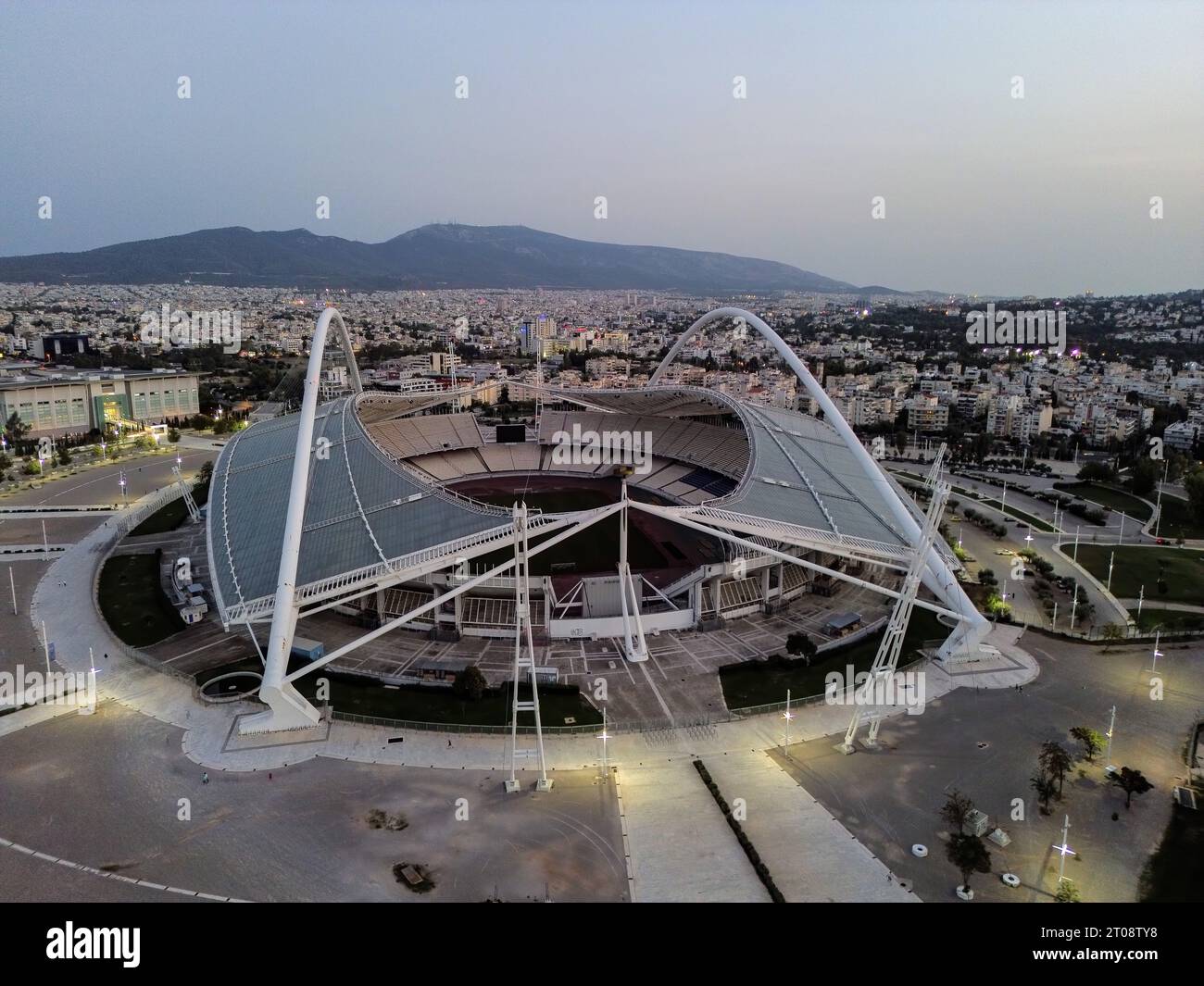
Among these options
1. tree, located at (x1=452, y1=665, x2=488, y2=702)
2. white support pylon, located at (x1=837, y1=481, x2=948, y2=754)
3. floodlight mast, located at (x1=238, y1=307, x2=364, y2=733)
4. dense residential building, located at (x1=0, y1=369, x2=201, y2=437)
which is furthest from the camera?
dense residential building, located at (x1=0, y1=369, x2=201, y2=437)

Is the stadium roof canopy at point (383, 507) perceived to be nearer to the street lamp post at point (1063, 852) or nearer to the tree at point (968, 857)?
the street lamp post at point (1063, 852)

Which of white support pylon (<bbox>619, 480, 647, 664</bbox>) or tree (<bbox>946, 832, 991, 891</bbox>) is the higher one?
white support pylon (<bbox>619, 480, 647, 664</bbox>)

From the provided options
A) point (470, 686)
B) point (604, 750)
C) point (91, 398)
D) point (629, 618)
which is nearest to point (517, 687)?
point (604, 750)

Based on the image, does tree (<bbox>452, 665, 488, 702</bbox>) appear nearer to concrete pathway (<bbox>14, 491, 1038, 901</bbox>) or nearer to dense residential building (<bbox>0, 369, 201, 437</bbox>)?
concrete pathway (<bbox>14, 491, 1038, 901</bbox>)

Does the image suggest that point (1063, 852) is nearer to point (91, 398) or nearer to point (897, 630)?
point (897, 630)

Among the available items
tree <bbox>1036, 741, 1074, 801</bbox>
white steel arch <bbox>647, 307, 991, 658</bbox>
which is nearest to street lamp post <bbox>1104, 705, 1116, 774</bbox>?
tree <bbox>1036, 741, 1074, 801</bbox>

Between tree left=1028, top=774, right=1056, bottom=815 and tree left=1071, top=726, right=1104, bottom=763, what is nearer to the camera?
tree left=1028, top=774, right=1056, bottom=815

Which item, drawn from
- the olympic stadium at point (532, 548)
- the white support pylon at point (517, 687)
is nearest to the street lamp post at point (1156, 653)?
the olympic stadium at point (532, 548)
